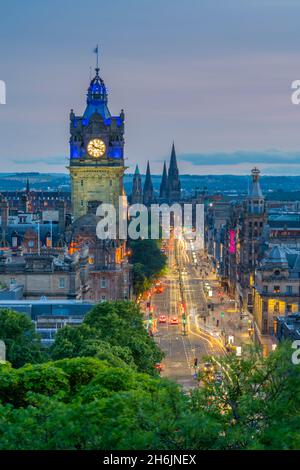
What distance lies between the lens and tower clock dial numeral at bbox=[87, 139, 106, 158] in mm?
163500

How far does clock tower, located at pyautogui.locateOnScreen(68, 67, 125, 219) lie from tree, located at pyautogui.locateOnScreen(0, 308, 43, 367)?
82892 millimetres

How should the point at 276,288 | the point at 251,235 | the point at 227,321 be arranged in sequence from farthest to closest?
the point at 251,235 → the point at 227,321 → the point at 276,288

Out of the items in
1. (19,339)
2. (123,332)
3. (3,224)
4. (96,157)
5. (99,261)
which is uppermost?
(96,157)

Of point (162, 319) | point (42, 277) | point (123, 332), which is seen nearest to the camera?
point (123, 332)

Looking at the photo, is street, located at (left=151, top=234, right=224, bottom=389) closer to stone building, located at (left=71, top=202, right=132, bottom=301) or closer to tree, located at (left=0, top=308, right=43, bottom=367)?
stone building, located at (left=71, top=202, right=132, bottom=301)

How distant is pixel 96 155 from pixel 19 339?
292ft

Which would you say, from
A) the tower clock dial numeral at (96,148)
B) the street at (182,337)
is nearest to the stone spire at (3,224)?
the tower clock dial numeral at (96,148)

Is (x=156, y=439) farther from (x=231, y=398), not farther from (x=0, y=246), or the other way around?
(x=0, y=246)

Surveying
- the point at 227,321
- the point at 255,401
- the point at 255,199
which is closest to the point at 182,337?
the point at 227,321

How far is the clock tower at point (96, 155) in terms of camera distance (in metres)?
163

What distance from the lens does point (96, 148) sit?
16388cm

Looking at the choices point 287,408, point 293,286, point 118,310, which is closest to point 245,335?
point 293,286

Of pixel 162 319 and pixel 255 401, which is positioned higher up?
pixel 255 401

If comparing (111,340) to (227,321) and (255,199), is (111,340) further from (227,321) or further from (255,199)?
(255,199)
